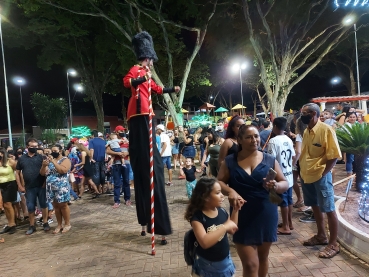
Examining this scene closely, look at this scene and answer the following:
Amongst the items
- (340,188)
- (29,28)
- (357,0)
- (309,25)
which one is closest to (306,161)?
(340,188)

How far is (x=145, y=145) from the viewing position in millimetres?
4637

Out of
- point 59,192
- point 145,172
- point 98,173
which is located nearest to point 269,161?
point 145,172

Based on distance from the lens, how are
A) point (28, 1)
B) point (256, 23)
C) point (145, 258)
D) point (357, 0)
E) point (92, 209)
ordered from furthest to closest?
point (256, 23) → point (357, 0) → point (28, 1) → point (92, 209) → point (145, 258)

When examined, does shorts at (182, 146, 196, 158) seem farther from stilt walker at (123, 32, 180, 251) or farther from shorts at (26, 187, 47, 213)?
stilt walker at (123, 32, 180, 251)

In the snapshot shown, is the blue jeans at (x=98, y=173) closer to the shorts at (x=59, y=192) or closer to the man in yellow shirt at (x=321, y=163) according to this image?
the shorts at (x=59, y=192)

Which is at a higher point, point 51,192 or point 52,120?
point 52,120

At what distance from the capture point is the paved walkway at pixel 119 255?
12.7ft

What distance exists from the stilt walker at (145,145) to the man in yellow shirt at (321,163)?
81.4 inches

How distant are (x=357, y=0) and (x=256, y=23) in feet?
16.2

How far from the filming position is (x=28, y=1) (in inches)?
542

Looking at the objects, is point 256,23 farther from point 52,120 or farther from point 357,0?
point 52,120

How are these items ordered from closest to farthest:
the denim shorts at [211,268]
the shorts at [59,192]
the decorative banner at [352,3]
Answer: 1. the denim shorts at [211,268]
2. the shorts at [59,192]
3. the decorative banner at [352,3]

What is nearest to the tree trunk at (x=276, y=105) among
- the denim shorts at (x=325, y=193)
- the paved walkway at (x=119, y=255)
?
the paved walkway at (x=119, y=255)

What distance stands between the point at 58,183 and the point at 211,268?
446 cm
